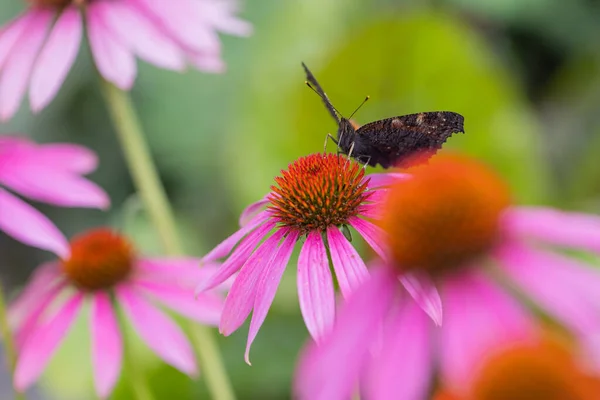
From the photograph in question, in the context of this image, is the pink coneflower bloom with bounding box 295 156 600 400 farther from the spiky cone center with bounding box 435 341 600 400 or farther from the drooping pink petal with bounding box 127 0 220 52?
the drooping pink petal with bounding box 127 0 220 52

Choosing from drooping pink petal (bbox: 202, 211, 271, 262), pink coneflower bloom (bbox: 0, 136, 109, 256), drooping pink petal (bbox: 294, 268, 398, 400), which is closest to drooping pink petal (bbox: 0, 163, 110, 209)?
pink coneflower bloom (bbox: 0, 136, 109, 256)

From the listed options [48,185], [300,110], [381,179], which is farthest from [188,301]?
[300,110]

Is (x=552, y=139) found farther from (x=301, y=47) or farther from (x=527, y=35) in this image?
(x=301, y=47)

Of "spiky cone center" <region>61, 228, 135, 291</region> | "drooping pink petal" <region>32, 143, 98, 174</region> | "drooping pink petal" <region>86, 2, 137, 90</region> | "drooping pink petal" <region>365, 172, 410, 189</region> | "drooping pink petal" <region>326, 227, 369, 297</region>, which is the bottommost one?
"spiky cone center" <region>61, 228, 135, 291</region>

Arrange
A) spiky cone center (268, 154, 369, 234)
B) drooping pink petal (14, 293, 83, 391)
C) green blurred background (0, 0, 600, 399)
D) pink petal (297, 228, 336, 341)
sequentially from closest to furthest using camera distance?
pink petal (297, 228, 336, 341) → spiky cone center (268, 154, 369, 234) → drooping pink petal (14, 293, 83, 391) → green blurred background (0, 0, 600, 399)

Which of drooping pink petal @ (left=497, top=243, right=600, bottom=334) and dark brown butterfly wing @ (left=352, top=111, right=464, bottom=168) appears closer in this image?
drooping pink petal @ (left=497, top=243, right=600, bottom=334)

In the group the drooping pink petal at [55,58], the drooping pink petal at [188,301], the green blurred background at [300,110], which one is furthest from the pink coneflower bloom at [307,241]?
the green blurred background at [300,110]

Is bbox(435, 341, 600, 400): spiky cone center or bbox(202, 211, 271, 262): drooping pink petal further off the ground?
bbox(202, 211, 271, 262): drooping pink petal

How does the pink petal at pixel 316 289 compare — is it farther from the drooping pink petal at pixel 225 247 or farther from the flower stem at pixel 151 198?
→ the flower stem at pixel 151 198
